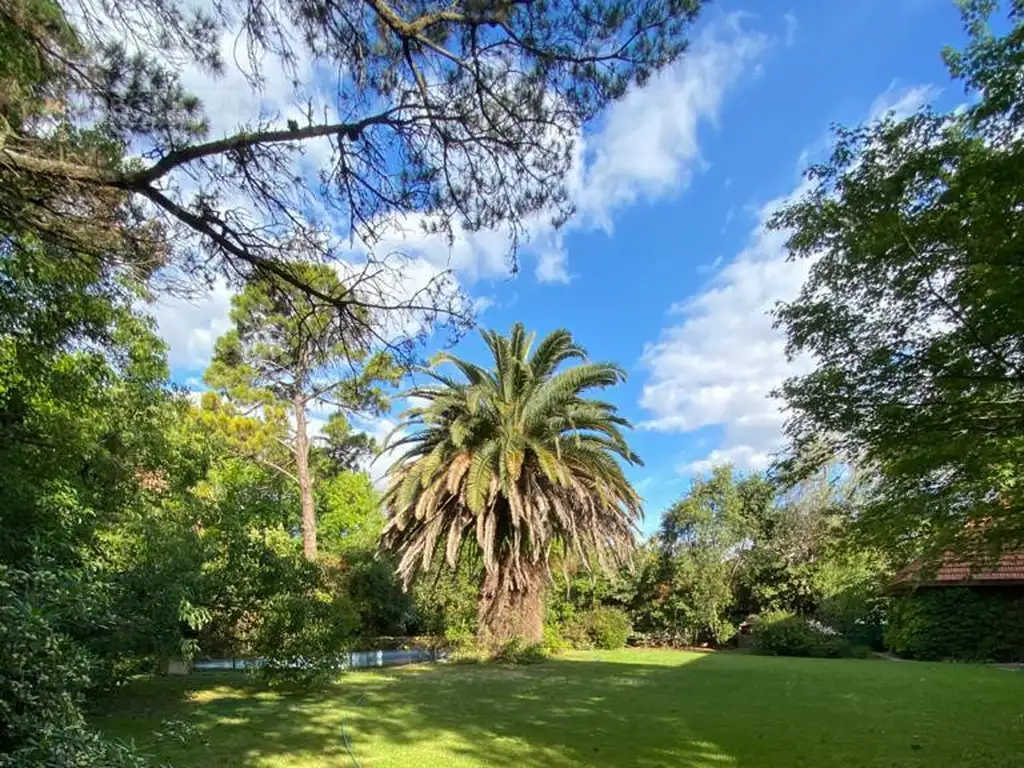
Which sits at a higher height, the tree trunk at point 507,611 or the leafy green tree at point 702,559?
the leafy green tree at point 702,559

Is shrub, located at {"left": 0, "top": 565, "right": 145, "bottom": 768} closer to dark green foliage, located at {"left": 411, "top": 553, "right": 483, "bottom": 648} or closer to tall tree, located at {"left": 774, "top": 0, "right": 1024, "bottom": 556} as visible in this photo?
tall tree, located at {"left": 774, "top": 0, "right": 1024, "bottom": 556}

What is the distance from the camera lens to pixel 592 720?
7.94m

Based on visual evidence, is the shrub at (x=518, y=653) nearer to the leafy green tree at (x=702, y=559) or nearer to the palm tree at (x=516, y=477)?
the palm tree at (x=516, y=477)

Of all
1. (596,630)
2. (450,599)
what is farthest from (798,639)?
(450,599)

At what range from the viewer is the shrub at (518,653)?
1532 cm

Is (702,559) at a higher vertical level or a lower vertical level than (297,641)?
higher

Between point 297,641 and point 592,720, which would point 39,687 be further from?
point 297,641

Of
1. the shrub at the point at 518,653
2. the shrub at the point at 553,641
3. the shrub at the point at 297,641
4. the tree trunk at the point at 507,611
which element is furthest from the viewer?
the shrub at the point at 553,641

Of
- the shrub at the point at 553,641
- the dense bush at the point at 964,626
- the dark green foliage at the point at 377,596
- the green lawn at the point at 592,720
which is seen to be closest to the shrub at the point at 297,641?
the green lawn at the point at 592,720

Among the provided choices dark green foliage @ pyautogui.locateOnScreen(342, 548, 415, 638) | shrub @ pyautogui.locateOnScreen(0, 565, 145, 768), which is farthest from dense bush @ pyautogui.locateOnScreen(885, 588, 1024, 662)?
shrub @ pyautogui.locateOnScreen(0, 565, 145, 768)

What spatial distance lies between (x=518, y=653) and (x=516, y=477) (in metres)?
4.13

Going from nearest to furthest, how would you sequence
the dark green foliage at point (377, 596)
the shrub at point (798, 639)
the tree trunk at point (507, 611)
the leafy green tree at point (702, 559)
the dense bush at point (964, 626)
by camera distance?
the tree trunk at point (507, 611), the dense bush at point (964, 626), the shrub at point (798, 639), the dark green foliage at point (377, 596), the leafy green tree at point (702, 559)

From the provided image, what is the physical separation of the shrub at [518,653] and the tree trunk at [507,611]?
15 centimetres

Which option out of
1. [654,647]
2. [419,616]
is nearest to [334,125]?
[419,616]
